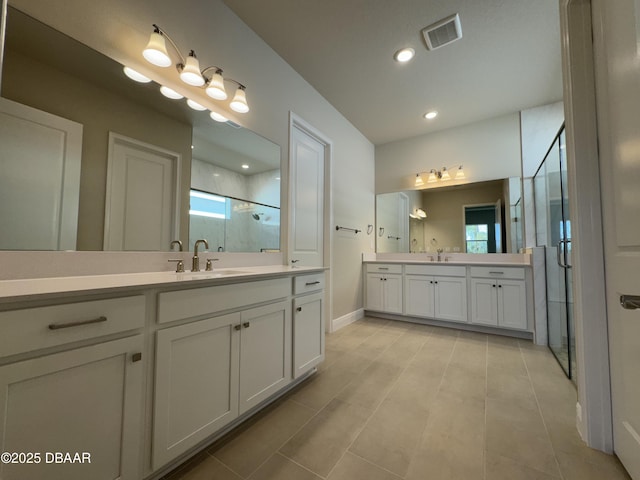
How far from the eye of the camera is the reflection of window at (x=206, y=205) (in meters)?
1.67

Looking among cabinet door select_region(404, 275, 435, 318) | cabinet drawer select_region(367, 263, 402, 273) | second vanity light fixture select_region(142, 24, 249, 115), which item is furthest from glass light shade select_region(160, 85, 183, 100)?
cabinet door select_region(404, 275, 435, 318)

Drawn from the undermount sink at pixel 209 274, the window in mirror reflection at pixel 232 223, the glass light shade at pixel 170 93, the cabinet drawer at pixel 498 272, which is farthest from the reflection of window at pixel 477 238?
the glass light shade at pixel 170 93

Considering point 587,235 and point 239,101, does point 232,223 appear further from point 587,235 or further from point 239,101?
point 587,235

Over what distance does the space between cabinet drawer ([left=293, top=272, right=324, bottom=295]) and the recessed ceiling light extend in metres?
2.06

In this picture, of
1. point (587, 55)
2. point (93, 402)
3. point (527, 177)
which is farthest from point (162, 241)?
point (527, 177)

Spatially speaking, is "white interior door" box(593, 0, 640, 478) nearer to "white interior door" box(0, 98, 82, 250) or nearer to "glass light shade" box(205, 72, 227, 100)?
"glass light shade" box(205, 72, 227, 100)

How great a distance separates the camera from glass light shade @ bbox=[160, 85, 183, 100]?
150 cm

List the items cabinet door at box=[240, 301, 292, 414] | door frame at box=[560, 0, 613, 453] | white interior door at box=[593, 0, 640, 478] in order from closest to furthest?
white interior door at box=[593, 0, 640, 478] < door frame at box=[560, 0, 613, 453] < cabinet door at box=[240, 301, 292, 414]

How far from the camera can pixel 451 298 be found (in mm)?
3096

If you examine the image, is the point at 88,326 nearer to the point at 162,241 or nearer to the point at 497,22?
the point at 162,241

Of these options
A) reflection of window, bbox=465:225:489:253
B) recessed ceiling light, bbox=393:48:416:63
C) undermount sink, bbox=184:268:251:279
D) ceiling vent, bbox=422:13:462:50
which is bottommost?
undermount sink, bbox=184:268:251:279

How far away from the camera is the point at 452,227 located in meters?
3.58

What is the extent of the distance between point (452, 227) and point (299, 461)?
3.35 metres

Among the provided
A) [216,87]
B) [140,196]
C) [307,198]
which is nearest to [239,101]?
[216,87]
